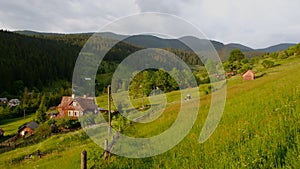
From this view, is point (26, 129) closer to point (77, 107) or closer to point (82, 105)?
point (77, 107)

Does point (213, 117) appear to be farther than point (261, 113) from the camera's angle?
Yes

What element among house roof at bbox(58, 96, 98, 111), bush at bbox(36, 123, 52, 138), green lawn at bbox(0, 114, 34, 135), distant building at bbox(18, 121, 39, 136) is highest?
house roof at bbox(58, 96, 98, 111)

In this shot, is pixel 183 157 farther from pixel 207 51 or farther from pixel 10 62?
pixel 10 62

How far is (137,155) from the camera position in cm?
771

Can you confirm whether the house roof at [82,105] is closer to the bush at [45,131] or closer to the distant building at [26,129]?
the distant building at [26,129]

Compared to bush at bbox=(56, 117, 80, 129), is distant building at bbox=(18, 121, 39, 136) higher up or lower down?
lower down

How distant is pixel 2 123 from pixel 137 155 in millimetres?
101503

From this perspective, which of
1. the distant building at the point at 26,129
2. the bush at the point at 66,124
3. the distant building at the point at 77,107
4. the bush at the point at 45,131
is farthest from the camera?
the distant building at the point at 77,107

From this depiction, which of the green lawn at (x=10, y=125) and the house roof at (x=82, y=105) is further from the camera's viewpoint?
the green lawn at (x=10, y=125)

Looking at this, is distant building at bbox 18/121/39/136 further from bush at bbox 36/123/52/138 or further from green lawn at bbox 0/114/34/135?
bush at bbox 36/123/52/138

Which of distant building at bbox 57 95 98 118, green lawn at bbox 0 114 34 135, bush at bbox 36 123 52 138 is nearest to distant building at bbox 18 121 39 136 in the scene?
green lawn at bbox 0 114 34 135

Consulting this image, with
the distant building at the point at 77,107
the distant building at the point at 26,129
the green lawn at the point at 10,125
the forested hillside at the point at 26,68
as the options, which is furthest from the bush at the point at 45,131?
the forested hillside at the point at 26,68

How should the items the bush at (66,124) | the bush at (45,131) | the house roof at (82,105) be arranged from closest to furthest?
the bush at (45,131), the bush at (66,124), the house roof at (82,105)

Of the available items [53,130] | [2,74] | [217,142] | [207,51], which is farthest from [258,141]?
[2,74]
